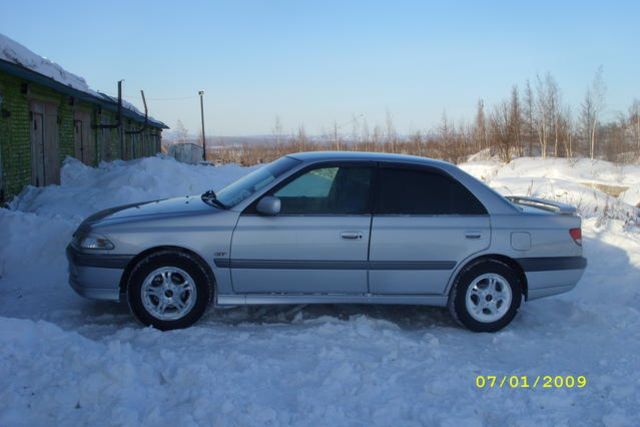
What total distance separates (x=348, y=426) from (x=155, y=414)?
3.56ft

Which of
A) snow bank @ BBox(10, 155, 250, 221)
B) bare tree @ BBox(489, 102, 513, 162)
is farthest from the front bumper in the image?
bare tree @ BBox(489, 102, 513, 162)

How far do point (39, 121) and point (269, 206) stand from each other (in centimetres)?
1049

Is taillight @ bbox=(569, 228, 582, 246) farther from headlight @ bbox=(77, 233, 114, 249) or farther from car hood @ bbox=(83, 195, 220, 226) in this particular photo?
headlight @ bbox=(77, 233, 114, 249)

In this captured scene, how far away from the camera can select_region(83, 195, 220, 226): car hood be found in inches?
207

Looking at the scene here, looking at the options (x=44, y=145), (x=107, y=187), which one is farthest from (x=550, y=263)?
(x=44, y=145)

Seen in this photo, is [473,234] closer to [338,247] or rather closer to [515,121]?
[338,247]

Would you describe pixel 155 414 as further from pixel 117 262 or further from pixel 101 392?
pixel 117 262

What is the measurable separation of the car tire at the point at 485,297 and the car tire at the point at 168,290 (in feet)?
7.18

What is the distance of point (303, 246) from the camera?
17.0 ft

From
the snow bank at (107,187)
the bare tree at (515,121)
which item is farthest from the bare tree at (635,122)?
the snow bank at (107,187)

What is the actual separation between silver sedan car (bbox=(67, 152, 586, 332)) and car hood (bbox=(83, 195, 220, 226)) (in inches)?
1.0

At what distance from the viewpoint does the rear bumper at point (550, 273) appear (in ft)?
17.8
